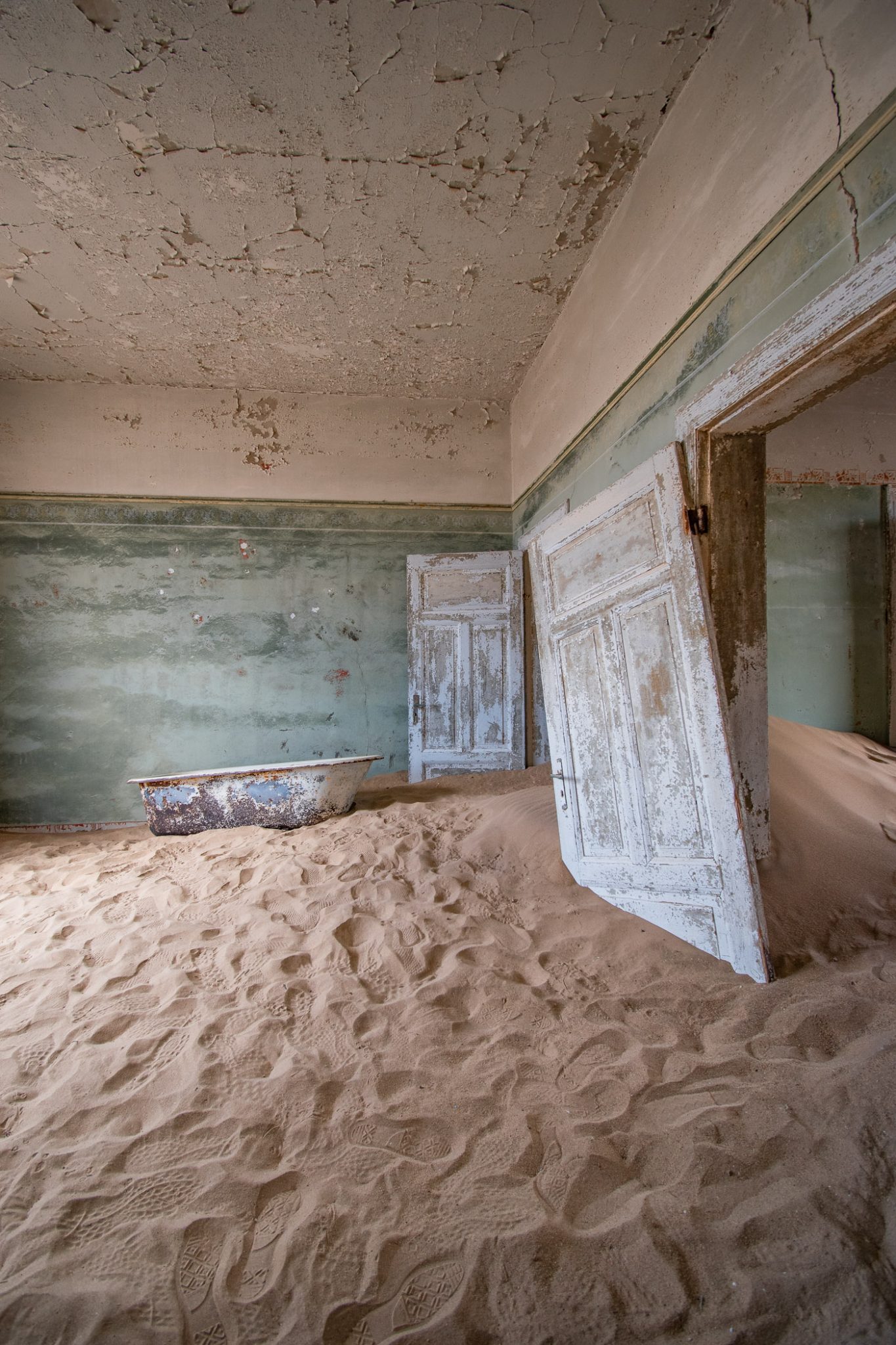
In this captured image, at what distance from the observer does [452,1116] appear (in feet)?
5.75

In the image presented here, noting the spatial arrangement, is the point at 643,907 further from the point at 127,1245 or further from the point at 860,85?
the point at 860,85

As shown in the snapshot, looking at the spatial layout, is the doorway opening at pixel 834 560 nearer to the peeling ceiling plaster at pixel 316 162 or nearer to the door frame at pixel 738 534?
the door frame at pixel 738 534

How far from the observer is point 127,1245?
137cm

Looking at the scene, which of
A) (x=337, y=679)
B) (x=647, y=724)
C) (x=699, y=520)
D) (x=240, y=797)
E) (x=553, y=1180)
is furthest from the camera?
(x=337, y=679)

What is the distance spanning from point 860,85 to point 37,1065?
155 inches

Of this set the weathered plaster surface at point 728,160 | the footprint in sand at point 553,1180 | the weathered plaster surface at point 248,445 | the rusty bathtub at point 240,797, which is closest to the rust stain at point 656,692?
the weathered plaster surface at point 728,160

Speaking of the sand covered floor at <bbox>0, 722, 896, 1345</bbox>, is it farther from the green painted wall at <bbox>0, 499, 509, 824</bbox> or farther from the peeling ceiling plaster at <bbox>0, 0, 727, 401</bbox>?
the peeling ceiling plaster at <bbox>0, 0, 727, 401</bbox>

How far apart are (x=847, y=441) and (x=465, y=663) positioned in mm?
3614

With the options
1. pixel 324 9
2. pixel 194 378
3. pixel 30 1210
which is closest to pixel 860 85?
pixel 324 9

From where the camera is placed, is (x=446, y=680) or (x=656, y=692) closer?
(x=656, y=692)

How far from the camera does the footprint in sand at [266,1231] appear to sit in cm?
129

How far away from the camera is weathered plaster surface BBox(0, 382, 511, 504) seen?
5969 millimetres

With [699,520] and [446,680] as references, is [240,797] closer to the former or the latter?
[446,680]

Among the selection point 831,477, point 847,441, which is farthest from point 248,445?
point 847,441
